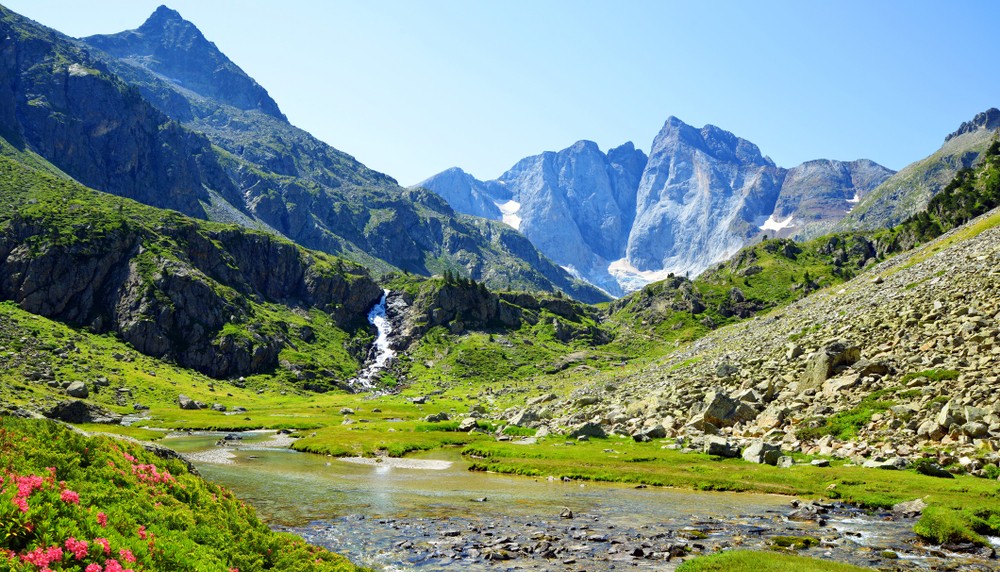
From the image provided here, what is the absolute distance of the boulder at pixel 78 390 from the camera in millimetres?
132000

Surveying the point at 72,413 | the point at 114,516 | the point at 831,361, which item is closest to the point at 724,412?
the point at 831,361

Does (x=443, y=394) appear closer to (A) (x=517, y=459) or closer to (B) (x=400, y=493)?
(A) (x=517, y=459)

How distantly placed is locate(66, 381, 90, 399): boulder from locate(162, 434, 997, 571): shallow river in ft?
334

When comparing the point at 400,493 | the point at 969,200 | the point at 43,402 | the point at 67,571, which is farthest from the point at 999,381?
the point at 969,200

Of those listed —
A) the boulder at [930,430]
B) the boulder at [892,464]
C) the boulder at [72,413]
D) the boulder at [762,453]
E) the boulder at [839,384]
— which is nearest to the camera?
the boulder at [892,464]

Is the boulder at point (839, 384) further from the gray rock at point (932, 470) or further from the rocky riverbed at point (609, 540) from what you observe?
the rocky riverbed at point (609, 540)

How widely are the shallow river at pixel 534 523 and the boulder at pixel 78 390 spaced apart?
Answer: 334ft

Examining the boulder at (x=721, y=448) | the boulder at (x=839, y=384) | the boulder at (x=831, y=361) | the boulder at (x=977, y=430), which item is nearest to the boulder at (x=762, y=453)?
the boulder at (x=721, y=448)

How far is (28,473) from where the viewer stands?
55.7 ft

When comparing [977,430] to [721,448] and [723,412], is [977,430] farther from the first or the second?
[723,412]

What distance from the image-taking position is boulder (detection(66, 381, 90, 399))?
132 m

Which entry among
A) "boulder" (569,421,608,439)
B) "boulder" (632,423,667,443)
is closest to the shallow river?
"boulder" (632,423,667,443)

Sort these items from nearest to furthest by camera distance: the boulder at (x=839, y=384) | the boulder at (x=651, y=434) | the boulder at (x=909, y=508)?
the boulder at (x=909, y=508) < the boulder at (x=839, y=384) < the boulder at (x=651, y=434)

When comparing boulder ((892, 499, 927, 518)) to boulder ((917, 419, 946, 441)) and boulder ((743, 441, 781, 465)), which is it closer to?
boulder ((917, 419, 946, 441))
